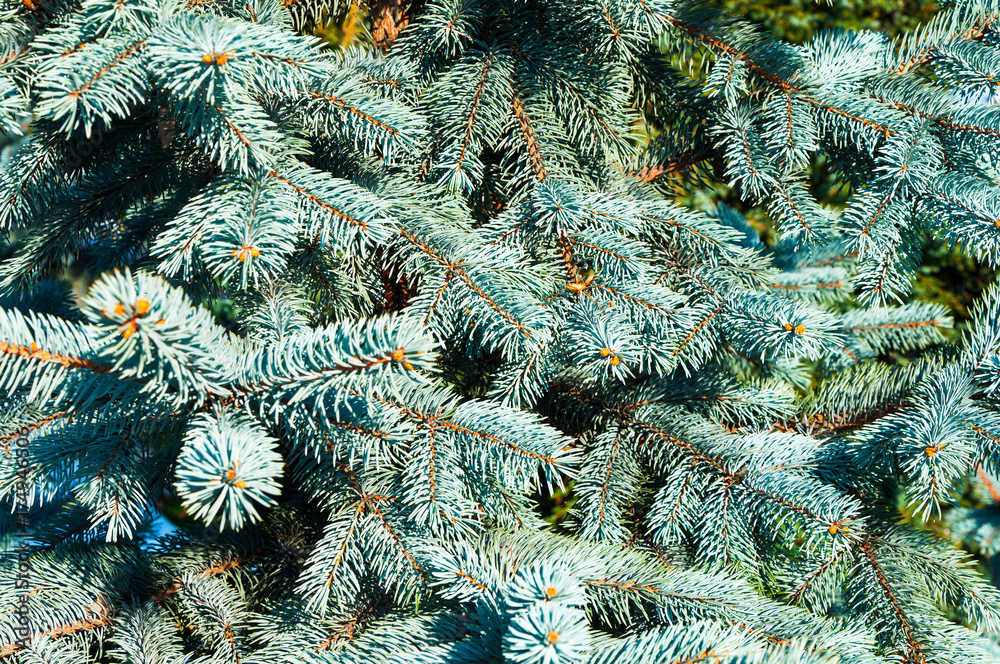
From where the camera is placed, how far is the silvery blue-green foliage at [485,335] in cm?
52

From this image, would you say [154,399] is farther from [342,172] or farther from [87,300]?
[342,172]

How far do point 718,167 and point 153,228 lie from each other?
0.72 meters

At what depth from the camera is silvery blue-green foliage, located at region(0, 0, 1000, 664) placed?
0.52 m

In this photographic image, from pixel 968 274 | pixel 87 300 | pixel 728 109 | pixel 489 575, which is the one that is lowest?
pixel 968 274

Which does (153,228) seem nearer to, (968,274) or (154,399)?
(154,399)

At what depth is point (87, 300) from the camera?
0.36 meters

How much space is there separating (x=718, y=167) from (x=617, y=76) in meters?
0.20

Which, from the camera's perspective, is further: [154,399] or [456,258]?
[456,258]

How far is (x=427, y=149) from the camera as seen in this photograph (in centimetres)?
71

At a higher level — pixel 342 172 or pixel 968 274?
pixel 342 172

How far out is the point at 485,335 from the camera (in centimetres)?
61

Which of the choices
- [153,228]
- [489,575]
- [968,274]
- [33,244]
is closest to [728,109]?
[489,575]

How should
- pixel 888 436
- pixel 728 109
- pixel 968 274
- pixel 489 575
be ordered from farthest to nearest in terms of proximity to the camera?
1. pixel 968 274
2. pixel 728 109
3. pixel 888 436
4. pixel 489 575

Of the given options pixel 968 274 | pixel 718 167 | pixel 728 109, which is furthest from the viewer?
pixel 968 274
